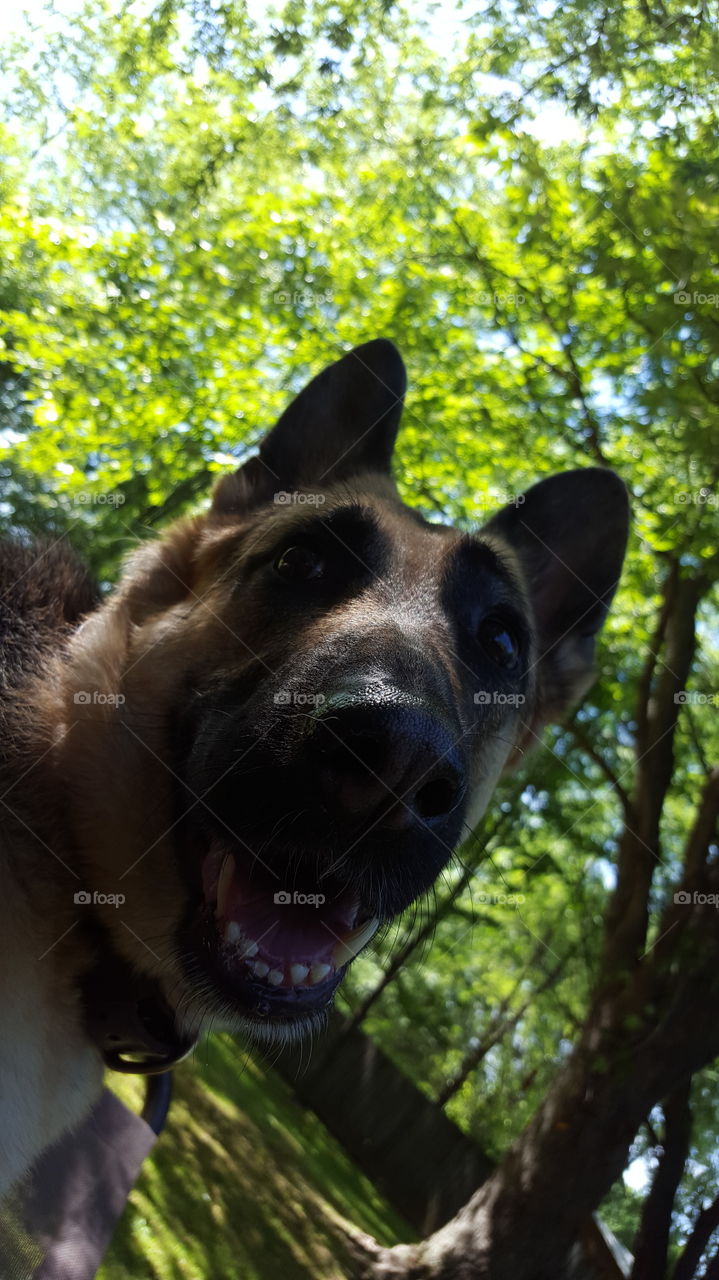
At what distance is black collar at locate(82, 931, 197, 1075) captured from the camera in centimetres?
300

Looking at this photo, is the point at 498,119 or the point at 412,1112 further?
the point at 412,1112

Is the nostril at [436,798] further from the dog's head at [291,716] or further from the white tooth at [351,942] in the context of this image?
the white tooth at [351,942]

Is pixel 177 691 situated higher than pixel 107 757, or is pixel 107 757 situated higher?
pixel 177 691

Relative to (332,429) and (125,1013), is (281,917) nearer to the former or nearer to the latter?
(125,1013)

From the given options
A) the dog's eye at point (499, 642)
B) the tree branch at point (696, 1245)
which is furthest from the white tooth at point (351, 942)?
the tree branch at point (696, 1245)

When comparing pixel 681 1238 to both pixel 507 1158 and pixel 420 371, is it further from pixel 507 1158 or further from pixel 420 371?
pixel 420 371

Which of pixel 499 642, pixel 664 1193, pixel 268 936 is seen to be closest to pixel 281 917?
pixel 268 936

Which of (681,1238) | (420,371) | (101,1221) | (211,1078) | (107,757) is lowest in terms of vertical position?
(211,1078)

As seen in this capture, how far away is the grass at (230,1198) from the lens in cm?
625

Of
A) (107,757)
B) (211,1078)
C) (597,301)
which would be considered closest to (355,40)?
(597,301)

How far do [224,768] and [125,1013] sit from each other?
0.89 meters

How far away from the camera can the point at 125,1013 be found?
3006mm

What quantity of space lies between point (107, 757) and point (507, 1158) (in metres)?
6.86

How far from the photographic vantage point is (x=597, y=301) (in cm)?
1017
